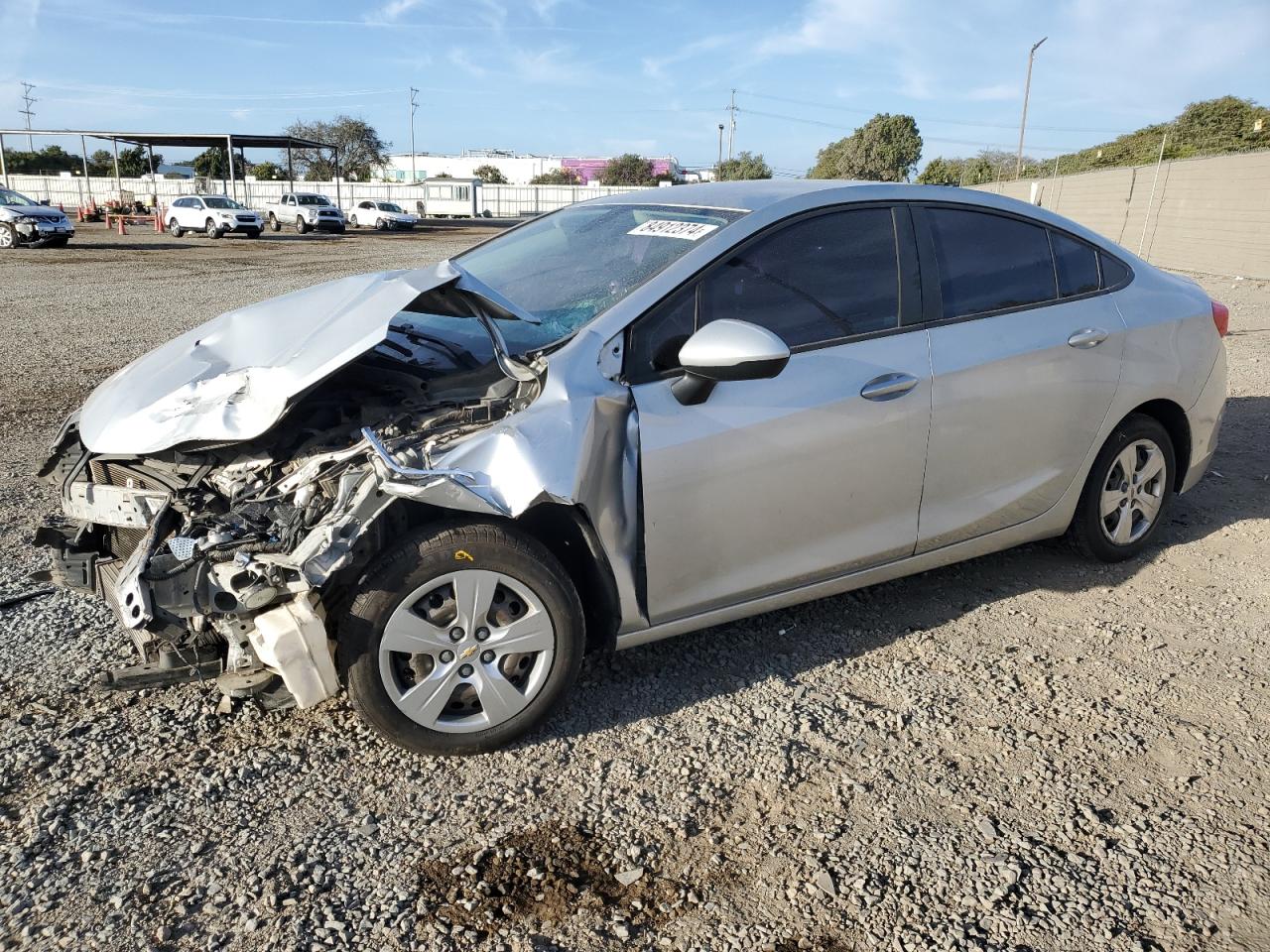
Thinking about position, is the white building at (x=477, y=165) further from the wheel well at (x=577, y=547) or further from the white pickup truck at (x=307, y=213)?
the wheel well at (x=577, y=547)

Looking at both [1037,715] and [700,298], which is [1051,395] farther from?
[700,298]

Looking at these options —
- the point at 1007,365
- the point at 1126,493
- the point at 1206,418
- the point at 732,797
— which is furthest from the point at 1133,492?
the point at 732,797

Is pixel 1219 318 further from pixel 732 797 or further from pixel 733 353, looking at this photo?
pixel 732 797

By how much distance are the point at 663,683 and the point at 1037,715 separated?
4.30 ft

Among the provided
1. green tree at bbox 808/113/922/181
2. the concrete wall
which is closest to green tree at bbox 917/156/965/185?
green tree at bbox 808/113/922/181

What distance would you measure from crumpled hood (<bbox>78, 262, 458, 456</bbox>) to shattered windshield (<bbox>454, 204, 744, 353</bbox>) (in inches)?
14.9

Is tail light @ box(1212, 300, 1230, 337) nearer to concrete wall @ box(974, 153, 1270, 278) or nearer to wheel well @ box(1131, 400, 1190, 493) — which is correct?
wheel well @ box(1131, 400, 1190, 493)

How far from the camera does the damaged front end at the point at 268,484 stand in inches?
106

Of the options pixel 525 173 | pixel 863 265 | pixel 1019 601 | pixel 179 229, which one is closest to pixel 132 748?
pixel 863 265

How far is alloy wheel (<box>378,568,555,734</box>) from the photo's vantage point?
9.16 feet

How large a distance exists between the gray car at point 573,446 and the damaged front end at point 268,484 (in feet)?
0.04

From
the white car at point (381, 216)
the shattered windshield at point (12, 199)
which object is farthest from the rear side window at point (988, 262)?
the white car at point (381, 216)

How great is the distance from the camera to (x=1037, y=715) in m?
3.25

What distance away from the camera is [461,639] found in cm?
284
